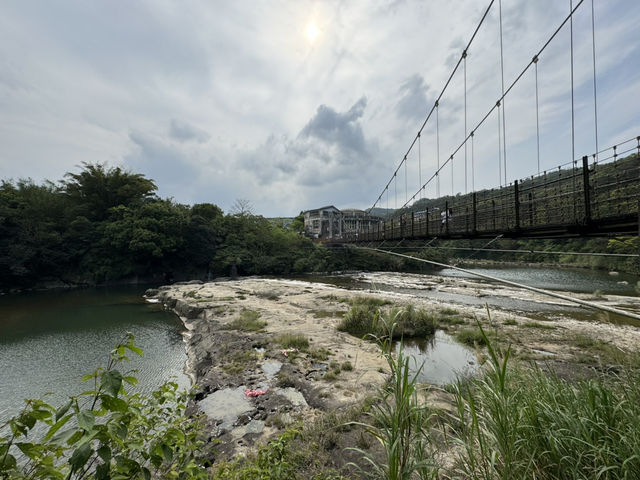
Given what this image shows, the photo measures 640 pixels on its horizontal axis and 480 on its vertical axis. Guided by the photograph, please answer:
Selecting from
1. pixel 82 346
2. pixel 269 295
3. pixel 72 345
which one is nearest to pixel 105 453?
pixel 82 346

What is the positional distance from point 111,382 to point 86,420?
15 cm

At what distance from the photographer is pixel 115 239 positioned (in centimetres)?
2267

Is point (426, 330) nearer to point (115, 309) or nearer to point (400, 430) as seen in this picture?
Result: point (400, 430)

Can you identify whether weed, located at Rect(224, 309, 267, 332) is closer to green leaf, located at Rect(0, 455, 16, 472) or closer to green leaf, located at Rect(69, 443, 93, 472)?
green leaf, located at Rect(0, 455, 16, 472)

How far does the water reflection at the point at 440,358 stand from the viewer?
5340mm

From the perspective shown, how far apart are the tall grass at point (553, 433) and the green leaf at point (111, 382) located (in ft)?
5.05

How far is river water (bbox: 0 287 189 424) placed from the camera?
5586 mm

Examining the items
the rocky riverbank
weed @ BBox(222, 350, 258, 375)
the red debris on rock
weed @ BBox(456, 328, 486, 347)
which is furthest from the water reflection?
weed @ BBox(222, 350, 258, 375)

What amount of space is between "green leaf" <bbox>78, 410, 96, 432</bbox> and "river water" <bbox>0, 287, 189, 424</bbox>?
5.82 feet

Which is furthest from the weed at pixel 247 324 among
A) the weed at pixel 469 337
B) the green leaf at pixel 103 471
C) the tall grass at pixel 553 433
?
the green leaf at pixel 103 471

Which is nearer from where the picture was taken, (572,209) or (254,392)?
(254,392)

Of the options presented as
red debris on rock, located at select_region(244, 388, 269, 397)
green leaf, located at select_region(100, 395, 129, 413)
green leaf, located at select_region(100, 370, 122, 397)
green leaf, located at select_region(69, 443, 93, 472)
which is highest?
green leaf, located at select_region(100, 370, 122, 397)

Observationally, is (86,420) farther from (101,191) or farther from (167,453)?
(101,191)

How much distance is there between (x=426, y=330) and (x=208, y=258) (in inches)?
903
